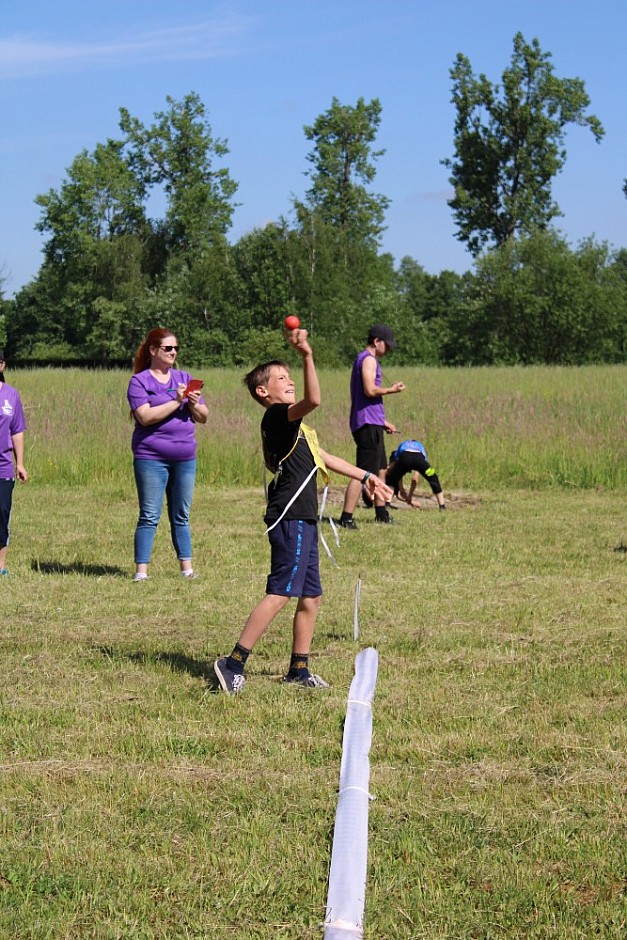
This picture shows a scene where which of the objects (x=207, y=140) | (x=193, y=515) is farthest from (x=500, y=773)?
(x=207, y=140)

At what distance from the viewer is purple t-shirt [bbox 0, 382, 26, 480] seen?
9008 mm

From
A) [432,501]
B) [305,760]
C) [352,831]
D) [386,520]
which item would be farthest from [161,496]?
[432,501]

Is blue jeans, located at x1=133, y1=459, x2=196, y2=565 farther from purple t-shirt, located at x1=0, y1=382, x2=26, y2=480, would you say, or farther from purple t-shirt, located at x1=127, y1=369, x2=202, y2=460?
purple t-shirt, located at x1=0, y1=382, x2=26, y2=480

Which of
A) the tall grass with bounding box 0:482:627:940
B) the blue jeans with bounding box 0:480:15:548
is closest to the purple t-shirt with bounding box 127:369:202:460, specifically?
the tall grass with bounding box 0:482:627:940

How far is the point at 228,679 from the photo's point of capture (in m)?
5.45

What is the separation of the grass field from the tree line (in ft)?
134

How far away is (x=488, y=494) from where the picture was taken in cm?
1443

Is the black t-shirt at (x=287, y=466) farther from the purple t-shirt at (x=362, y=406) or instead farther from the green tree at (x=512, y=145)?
the green tree at (x=512, y=145)

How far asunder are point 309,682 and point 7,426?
4.47m

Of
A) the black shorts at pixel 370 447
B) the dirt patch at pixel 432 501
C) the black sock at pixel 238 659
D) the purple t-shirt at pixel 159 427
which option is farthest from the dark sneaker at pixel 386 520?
the black sock at pixel 238 659

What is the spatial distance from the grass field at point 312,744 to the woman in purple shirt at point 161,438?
0.44m

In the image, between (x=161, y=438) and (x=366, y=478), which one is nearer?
(x=366, y=478)

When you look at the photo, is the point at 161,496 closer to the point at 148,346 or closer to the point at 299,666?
the point at 148,346

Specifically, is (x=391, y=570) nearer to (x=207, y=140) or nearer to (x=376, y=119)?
(x=376, y=119)
